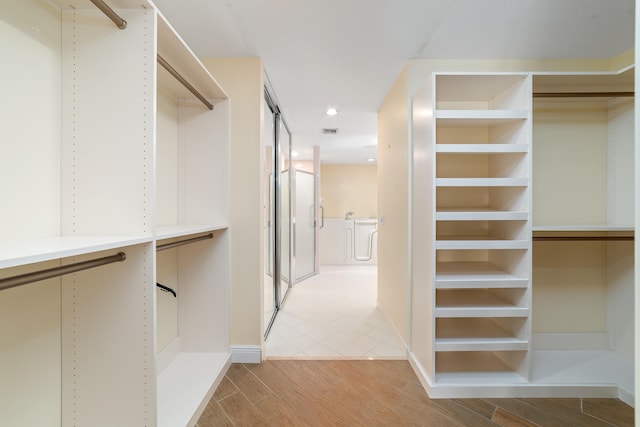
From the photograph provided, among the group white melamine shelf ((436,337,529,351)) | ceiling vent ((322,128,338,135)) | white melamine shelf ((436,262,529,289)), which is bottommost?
white melamine shelf ((436,337,529,351))

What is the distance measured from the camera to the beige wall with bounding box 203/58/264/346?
1932 millimetres

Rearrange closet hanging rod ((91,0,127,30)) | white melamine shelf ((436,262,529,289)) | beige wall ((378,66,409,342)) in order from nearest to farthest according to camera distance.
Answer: closet hanging rod ((91,0,127,30)) → white melamine shelf ((436,262,529,289)) → beige wall ((378,66,409,342))

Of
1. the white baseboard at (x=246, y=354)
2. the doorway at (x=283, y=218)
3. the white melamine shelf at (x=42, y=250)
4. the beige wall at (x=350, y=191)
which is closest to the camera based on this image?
the white melamine shelf at (x=42, y=250)

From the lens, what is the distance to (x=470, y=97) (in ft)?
6.13

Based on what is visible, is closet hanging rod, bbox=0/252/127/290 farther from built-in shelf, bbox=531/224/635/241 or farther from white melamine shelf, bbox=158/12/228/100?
built-in shelf, bbox=531/224/635/241

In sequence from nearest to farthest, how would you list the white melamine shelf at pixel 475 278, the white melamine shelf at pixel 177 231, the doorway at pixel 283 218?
the white melamine shelf at pixel 177 231
the white melamine shelf at pixel 475 278
the doorway at pixel 283 218

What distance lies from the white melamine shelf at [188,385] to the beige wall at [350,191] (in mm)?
4786

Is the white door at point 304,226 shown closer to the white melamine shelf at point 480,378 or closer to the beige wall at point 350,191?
the beige wall at point 350,191

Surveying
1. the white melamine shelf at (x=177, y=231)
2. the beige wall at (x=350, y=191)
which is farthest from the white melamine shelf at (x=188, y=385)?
the beige wall at (x=350, y=191)

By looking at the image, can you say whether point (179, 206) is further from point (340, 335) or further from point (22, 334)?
point (340, 335)

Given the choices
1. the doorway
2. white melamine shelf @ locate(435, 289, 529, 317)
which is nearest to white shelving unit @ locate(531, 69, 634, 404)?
white melamine shelf @ locate(435, 289, 529, 317)

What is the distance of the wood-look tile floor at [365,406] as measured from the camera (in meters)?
1.39

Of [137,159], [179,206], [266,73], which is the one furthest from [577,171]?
[179,206]

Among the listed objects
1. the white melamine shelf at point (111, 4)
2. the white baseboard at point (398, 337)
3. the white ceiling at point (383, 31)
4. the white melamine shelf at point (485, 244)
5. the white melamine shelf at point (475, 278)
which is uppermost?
the white ceiling at point (383, 31)
